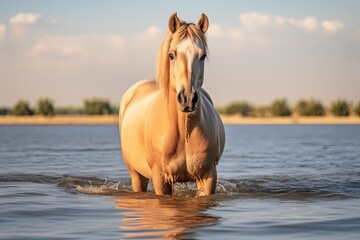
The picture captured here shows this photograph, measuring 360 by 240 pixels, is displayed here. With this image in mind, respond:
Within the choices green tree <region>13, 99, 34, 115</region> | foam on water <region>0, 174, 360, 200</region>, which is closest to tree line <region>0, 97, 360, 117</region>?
green tree <region>13, 99, 34, 115</region>

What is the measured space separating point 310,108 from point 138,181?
99930 mm

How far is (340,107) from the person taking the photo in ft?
340

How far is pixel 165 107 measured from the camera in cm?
827

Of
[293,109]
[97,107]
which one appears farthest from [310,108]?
[97,107]

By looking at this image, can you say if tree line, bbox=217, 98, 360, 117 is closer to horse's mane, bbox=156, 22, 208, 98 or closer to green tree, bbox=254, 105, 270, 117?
green tree, bbox=254, 105, 270, 117

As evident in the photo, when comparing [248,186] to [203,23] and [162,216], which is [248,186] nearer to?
[162,216]

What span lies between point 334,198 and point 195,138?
117 inches

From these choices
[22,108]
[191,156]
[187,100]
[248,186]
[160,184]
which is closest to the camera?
[187,100]

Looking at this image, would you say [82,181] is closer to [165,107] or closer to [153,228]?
[165,107]

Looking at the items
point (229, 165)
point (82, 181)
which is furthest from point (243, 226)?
point (229, 165)

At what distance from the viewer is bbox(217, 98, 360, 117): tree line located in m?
104

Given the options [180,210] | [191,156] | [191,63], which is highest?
[191,63]

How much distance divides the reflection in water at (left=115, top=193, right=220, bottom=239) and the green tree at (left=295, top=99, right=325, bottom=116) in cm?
9937

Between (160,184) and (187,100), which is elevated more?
(187,100)
